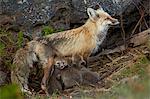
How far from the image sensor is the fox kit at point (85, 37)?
36.5 feet

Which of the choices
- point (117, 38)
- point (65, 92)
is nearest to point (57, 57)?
point (65, 92)

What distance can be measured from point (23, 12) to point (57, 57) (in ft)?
6.26

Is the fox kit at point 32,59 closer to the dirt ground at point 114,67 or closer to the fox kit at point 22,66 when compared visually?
the fox kit at point 22,66

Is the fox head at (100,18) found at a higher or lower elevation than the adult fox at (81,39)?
higher

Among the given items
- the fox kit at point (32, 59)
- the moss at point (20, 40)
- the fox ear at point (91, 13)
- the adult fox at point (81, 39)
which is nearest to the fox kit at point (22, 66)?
the fox kit at point (32, 59)

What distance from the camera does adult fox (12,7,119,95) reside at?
1096 cm

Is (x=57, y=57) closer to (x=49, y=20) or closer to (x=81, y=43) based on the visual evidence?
(x=81, y=43)

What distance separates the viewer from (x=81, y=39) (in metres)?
11.4

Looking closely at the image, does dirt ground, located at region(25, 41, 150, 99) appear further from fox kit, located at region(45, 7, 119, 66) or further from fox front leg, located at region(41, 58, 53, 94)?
fox kit, located at region(45, 7, 119, 66)

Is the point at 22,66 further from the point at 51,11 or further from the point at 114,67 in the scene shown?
the point at 114,67

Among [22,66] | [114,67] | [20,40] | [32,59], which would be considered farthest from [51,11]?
[114,67]

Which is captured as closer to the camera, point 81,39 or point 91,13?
point 81,39

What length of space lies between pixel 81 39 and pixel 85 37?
A: 0.13 meters

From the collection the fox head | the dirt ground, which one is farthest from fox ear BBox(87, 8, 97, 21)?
the dirt ground
